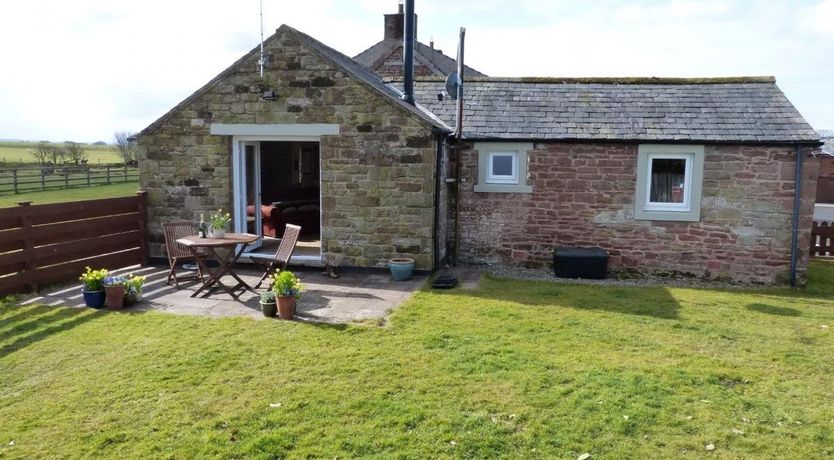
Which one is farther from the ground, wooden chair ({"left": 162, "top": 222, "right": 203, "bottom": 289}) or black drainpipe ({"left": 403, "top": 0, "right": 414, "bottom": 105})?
black drainpipe ({"left": 403, "top": 0, "right": 414, "bottom": 105})

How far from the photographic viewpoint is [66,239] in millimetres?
10000

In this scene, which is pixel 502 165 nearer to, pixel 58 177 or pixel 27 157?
pixel 58 177

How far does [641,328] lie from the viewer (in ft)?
25.3

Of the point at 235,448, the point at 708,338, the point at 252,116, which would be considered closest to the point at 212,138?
the point at 252,116

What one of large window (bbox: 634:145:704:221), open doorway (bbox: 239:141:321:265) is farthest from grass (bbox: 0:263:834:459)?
open doorway (bbox: 239:141:321:265)

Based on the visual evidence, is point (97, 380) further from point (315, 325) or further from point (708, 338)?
point (708, 338)

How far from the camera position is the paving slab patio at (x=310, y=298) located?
8156mm

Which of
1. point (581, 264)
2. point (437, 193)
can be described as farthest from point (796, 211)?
point (437, 193)

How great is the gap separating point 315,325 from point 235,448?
3150mm

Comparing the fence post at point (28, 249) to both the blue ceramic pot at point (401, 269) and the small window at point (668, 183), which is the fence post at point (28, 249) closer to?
the blue ceramic pot at point (401, 269)

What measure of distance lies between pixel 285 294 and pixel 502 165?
6.08 metres

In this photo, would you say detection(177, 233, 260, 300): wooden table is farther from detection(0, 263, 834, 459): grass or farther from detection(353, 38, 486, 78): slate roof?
detection(353, 38, 486, 78): slate roof

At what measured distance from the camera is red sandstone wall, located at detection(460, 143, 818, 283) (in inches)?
437

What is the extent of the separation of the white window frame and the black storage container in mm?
1589
